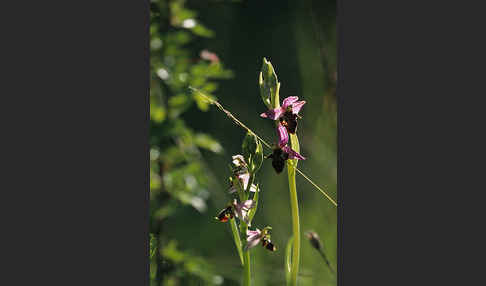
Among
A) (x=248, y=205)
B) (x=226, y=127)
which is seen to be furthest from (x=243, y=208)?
(x=226, y=127)

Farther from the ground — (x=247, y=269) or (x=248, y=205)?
(x=248, y=205)

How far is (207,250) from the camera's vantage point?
7.16 feet

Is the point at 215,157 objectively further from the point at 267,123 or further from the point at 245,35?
the point at 245,35

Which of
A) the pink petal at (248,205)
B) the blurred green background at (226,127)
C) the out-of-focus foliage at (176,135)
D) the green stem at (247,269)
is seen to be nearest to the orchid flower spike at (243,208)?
the pink petal at (248,205)

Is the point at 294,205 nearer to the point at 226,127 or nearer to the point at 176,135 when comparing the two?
the point at 226,127

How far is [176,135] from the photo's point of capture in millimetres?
2328

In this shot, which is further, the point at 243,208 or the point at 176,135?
the point at 176,135

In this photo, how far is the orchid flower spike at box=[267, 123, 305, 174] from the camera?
167 cm

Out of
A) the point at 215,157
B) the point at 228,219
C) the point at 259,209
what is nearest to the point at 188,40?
the point at 215,157

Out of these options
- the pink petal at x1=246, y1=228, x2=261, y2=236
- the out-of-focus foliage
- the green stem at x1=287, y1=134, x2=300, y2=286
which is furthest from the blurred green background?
the pink petal at x1=246, y1=228, x2=261, y2=236

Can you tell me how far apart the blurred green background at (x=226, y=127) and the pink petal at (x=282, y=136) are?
183mm

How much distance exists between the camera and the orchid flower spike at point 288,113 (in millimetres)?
1673

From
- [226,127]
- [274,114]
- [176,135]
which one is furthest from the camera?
[176,135]

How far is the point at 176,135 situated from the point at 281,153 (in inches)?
30.0
